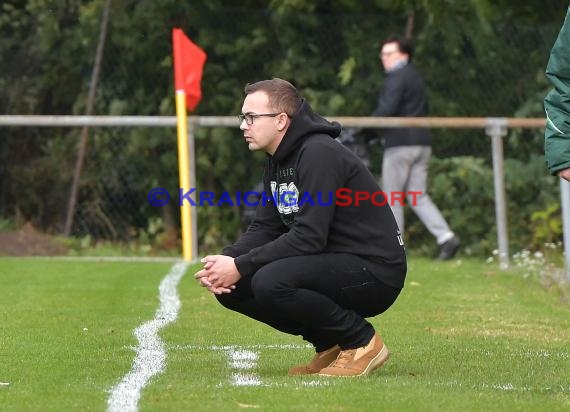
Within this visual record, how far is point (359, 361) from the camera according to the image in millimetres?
6551

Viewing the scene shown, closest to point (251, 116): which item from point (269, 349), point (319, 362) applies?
point (319, 362)

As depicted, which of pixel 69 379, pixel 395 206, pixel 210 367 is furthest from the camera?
pixel 395 206

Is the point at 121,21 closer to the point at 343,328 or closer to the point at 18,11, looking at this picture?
the point at 18,11

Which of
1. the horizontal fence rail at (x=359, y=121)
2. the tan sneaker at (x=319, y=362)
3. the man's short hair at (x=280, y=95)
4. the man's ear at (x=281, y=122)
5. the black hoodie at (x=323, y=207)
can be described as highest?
the man's short hair at (x=280, y=95)

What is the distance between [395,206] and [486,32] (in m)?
2.77

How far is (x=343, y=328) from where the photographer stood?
650cm

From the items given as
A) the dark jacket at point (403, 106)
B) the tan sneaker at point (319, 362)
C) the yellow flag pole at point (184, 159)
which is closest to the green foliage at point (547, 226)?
the dark jacket at point (403, 106)

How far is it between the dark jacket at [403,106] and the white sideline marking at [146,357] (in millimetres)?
3404

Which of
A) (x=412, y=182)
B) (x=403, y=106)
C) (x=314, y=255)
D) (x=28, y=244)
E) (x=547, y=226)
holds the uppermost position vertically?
(x=314, y=255)

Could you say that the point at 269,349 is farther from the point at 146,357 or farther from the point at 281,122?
the point at 281,122

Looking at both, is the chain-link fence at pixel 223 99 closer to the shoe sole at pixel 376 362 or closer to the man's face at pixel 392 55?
the man's face at pixel 392 55

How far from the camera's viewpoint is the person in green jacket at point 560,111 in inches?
238

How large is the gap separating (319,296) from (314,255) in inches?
7.7

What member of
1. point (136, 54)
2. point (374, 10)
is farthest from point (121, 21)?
point (374, 10)
